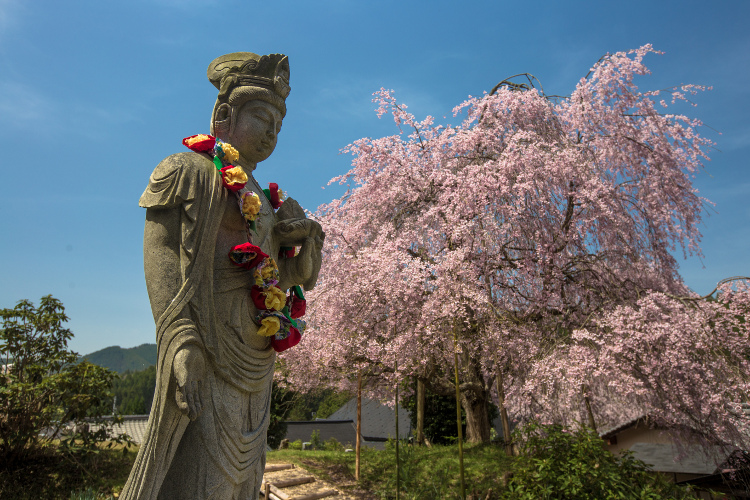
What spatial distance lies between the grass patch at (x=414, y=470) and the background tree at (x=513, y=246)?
1224mm

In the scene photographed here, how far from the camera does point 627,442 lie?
12.1 metres

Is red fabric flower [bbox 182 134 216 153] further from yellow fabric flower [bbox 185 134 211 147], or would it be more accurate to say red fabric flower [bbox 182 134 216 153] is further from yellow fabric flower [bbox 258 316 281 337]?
yellow fabric flower [bbox 258 316 281 337]

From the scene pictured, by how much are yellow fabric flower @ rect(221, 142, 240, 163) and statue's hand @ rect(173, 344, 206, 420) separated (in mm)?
1124

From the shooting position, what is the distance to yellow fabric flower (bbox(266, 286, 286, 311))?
2.76 m

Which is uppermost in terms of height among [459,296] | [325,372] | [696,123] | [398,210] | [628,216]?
[696,123]

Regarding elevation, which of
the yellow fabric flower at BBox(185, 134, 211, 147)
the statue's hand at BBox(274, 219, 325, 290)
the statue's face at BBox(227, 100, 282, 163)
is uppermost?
the statue's face at BBox(227, 100, 282, 163)

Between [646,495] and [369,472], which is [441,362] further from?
[646,495]

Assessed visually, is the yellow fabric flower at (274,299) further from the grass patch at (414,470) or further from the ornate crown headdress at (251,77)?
the grass patch at (414,470)

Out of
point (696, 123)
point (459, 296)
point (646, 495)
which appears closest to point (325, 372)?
point (459, 296)

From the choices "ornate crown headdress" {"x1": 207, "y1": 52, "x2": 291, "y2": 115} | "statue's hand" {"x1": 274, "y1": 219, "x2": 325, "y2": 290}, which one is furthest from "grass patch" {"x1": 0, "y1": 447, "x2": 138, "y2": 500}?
"ornate crown headdress" {"x1": 207, "y1": 52, "x2": 291, "y2": 115}

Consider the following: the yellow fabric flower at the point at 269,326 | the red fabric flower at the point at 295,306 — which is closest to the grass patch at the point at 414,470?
the red fabric flower at the point at 295,306

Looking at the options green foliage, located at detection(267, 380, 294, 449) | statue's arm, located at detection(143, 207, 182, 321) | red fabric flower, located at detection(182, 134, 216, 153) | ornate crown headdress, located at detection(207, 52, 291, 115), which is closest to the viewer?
statue's arm, located at detection(143, 207, 182, 321)

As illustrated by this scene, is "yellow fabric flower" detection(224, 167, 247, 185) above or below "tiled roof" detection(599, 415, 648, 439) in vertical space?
above

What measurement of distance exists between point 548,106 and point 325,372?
7.27 meters
